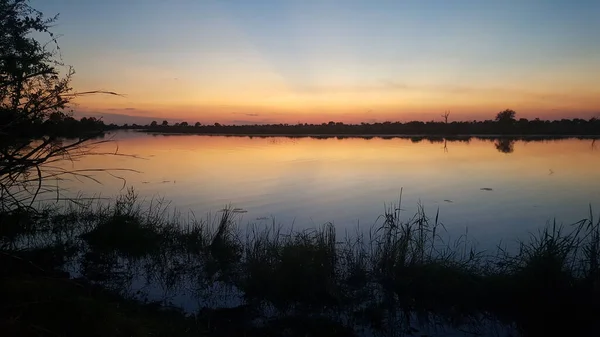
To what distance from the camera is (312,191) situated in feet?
59.9

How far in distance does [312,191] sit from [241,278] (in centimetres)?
1078

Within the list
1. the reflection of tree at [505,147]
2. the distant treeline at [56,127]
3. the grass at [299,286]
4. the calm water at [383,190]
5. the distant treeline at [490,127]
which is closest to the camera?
the distant treeline at [56,127]

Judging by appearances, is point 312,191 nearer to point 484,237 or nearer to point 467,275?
point 484,237


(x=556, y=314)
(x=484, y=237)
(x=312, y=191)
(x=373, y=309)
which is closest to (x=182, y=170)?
(x=312, y=191)

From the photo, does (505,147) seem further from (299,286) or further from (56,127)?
(56,127)

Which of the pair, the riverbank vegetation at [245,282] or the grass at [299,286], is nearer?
the riverbank vegetation at [245,282]

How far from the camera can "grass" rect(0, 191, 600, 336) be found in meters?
5.25

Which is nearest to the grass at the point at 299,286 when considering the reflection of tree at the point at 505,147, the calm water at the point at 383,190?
the calm water at the point at 383,190

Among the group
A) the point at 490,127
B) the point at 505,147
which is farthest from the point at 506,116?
the point at 505,147

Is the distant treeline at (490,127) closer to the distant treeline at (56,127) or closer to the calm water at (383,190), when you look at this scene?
the calm water at (383,190)

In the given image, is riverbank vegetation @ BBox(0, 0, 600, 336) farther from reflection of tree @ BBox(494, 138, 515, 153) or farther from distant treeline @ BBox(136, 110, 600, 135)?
distant treeline @ BBox(136, 110, 600, 135)

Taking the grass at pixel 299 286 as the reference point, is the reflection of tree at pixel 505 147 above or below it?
above

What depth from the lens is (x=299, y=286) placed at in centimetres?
706

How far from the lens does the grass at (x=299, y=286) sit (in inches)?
207
